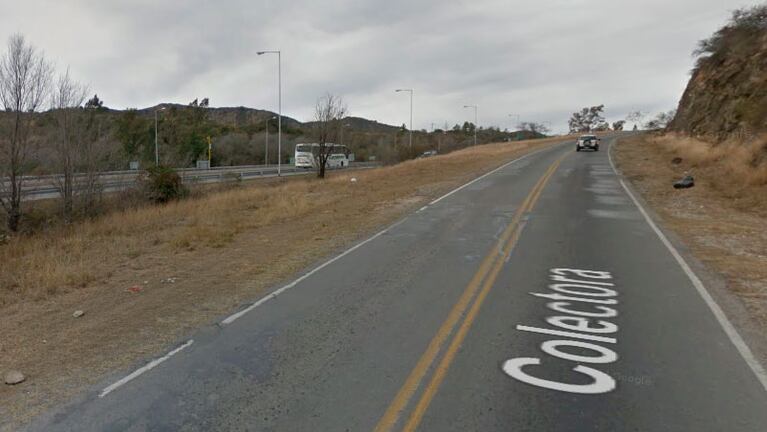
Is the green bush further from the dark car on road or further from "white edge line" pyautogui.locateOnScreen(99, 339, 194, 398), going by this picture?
the dark car on road

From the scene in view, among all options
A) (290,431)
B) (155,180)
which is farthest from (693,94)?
(290,431)

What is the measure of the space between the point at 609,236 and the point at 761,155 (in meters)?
13.0

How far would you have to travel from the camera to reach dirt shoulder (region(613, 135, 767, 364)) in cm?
620

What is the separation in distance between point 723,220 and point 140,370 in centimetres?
1378

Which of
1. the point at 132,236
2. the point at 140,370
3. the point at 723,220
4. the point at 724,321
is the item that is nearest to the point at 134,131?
the point at 132,236

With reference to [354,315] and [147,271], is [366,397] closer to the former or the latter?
[354,315]

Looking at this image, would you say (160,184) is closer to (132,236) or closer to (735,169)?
(132,236)

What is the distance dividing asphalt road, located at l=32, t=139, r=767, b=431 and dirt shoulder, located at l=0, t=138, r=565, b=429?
52 centimetres

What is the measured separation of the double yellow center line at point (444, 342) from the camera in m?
3.68

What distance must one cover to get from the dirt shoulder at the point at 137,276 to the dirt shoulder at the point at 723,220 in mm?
6485

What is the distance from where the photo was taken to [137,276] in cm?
880

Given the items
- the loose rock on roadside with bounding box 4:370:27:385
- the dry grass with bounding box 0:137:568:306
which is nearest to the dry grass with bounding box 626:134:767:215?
the dry grass with bounding box 0:137:568:306

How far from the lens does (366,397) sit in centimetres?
395

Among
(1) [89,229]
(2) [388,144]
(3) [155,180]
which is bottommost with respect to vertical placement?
(1) [89,229]
